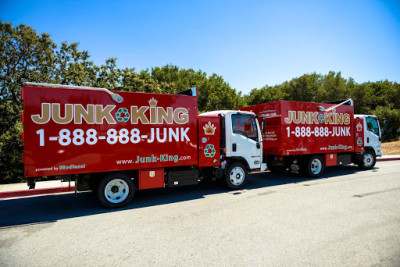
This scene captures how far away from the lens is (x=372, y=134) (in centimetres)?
1222

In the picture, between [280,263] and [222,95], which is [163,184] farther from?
[222,95]

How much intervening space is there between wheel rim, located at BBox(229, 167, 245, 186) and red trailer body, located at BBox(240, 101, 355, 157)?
2027 millimetres

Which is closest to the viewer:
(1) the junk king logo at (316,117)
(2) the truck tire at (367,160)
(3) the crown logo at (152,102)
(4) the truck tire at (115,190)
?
(4) the truck tire at (115,190)

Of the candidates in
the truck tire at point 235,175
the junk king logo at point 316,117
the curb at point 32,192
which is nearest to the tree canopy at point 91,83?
the curb at point 32,192

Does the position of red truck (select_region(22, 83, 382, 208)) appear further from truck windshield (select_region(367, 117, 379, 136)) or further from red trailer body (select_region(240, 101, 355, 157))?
truck windshield (select_region(367, 117, 379, 136))

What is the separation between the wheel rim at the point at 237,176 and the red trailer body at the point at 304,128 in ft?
6.65

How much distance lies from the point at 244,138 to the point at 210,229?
4.17m

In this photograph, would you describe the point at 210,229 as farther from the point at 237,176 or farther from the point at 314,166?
the point at 314,166

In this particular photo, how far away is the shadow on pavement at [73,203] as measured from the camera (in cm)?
562

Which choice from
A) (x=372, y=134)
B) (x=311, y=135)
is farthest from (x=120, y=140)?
(x=372, y=134)

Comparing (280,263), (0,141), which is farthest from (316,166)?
(0,141)

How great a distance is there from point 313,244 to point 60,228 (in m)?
4.71

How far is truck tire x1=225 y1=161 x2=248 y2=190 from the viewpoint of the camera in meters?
8.01

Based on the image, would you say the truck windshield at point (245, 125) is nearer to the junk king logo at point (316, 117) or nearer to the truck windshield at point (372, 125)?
the junk king logo at point (316, 117)
